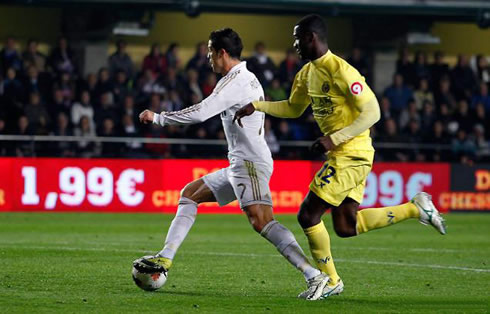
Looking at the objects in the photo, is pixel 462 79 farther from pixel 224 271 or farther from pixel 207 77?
pixel 224 271

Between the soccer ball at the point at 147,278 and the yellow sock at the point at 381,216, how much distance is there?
1.61 metres

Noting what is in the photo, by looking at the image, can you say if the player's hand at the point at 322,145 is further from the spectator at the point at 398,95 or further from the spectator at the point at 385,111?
the spectator at the point at 398,95

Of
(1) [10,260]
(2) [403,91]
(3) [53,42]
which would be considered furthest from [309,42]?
(3) [53,42]

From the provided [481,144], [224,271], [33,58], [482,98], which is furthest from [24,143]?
[224,271]

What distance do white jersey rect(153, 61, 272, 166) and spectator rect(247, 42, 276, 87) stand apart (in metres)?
14.6

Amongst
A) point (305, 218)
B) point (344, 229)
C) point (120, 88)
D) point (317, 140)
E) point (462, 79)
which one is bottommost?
point (344, 229)

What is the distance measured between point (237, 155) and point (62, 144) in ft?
43.0

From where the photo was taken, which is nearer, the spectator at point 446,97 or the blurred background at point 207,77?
the blurred background at point 207,77

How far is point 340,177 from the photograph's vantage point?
8.66m

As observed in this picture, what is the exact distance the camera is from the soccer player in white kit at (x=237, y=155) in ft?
28.7

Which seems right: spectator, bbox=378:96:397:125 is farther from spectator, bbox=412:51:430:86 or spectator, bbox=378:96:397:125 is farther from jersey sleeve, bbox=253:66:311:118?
jersey sleeve, bbox=253:66:311:118

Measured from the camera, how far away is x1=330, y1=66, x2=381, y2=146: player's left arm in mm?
8477

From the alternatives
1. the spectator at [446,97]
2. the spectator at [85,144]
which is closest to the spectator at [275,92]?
the spectator at [85,144]

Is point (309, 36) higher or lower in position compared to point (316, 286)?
higher
